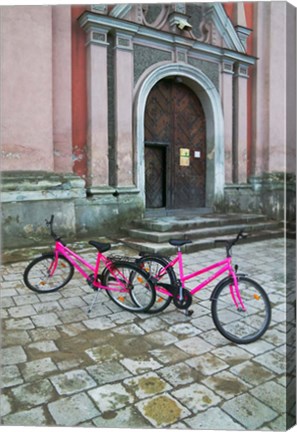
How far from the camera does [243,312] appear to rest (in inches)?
106

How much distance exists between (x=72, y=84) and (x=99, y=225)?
216cm

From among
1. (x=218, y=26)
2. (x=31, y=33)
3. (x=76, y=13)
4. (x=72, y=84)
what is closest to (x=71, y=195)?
(x=72, y=84)

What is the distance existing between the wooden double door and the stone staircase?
1.36 meters

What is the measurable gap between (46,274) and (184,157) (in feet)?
14.9

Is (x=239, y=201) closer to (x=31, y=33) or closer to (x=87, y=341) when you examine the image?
(x=31, y=33)

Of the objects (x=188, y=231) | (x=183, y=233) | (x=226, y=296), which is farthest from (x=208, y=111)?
(x=226, y=296)

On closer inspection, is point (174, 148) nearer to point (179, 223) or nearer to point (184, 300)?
point (179, 223)

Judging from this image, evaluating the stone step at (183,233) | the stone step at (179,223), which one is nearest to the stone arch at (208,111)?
the stone step at (179,223)

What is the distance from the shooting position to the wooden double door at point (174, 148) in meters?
6.96

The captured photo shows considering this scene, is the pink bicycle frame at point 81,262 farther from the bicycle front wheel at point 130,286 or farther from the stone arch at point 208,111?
the stone arch at point 208,111

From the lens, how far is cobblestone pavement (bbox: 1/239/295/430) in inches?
67.3

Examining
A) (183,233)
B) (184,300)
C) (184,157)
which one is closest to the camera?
(184,300)

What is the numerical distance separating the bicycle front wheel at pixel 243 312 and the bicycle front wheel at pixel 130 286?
1.80 feet

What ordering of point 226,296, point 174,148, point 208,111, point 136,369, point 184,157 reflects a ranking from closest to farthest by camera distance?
point 136,369
point 226,296
point 174,148
point 184,157
point 208,111
